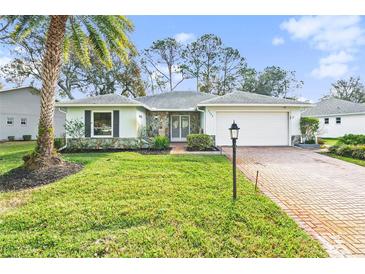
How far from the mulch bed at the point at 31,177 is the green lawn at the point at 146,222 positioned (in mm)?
548

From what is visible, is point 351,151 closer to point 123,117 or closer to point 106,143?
point 123,117

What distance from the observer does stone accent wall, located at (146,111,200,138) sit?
19219 mm

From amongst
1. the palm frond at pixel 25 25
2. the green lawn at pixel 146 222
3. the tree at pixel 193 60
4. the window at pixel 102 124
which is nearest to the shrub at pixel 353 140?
the green lawn at pixel 146 222

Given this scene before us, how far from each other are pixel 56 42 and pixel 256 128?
1198 cm

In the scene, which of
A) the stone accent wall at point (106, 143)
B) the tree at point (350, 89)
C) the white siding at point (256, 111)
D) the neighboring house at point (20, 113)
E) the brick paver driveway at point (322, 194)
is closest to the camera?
the brick paver driveway at point (322, 194)

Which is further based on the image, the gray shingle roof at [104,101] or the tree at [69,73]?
the tree at [69,73]

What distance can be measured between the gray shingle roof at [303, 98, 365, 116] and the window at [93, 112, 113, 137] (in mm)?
23785

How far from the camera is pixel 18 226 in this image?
13.6ft

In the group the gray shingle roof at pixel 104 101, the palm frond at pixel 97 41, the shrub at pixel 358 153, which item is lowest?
the shrub at pixel 358 153

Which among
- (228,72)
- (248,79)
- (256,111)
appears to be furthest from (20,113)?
(248,79)

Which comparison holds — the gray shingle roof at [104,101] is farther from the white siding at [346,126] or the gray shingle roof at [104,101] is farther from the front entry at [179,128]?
the white siding at [346,126]

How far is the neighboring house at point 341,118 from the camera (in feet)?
79.3

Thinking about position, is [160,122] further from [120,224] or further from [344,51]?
[120,224]

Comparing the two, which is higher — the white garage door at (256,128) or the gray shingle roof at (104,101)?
the gray shingle roof at (104,101)
